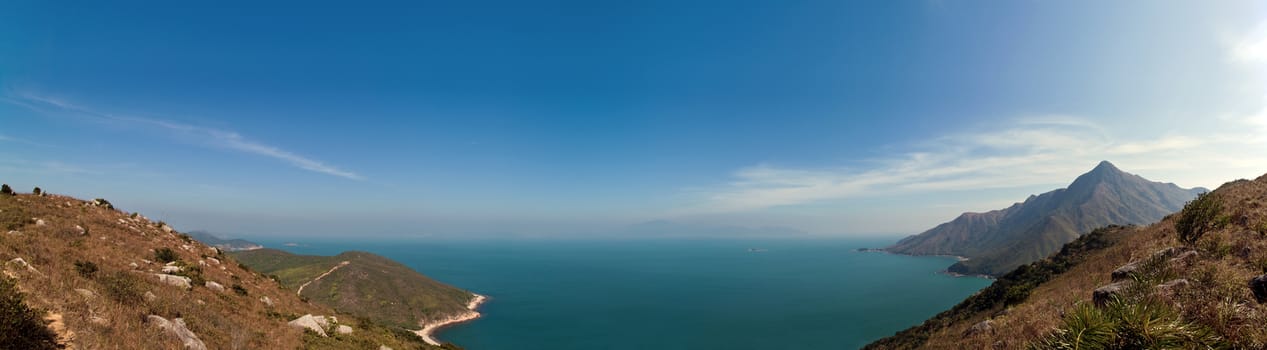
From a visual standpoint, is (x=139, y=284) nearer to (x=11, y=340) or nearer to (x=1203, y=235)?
(x=11, y=340)

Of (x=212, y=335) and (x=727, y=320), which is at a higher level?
(x=212, y=335)

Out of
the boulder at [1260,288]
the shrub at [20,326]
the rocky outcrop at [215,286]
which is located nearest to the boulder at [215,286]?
the rocky outcrop at [215,286]

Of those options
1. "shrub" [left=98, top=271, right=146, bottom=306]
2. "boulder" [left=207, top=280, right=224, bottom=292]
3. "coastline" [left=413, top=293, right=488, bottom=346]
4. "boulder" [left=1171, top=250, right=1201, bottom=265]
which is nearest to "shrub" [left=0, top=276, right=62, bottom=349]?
"shrub" [left=98, top=271, right=146, bottom=306]

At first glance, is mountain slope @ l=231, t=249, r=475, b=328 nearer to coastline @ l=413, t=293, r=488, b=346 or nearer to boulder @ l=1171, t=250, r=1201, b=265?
coastline @ l=413, t=293, r=488, b=346

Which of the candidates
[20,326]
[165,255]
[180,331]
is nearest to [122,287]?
[180,331]

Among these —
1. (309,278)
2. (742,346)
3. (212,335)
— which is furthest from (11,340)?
(309,278)

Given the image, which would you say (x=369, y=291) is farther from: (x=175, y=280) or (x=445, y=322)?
(x=175, y=280)
